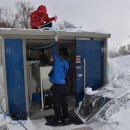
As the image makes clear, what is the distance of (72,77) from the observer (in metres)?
6.92

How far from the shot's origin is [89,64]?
20.1 ft

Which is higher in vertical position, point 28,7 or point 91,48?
point 28,7

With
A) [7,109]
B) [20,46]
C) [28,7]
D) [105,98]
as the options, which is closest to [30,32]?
[20,46]

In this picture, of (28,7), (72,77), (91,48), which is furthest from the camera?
(28,7)

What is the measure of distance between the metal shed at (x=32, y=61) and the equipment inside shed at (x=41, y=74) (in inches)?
2.3

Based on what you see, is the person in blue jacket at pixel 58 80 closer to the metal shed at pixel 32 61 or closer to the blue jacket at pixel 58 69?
the blue jacket at pixel 58 69

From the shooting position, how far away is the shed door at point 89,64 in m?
5.86

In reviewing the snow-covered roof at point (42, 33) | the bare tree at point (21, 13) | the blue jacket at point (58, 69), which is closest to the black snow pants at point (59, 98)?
the blue jacket at point (58, 69)

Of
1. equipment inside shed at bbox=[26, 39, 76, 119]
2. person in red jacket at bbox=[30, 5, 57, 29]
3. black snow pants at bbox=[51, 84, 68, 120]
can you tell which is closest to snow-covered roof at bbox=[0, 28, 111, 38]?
→ equipment inside shed at bbox=[26, 39, 76, 119]

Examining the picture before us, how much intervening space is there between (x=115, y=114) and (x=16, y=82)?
7.62 ft

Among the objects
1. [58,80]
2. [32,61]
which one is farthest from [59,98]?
[32,61]

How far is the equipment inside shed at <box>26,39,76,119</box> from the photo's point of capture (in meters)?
5.64

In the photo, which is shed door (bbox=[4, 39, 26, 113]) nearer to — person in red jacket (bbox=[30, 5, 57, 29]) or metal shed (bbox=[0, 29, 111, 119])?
metal shed (bbox=[0, 29, 111, 119])

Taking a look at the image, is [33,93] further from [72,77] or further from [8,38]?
[8,38]
